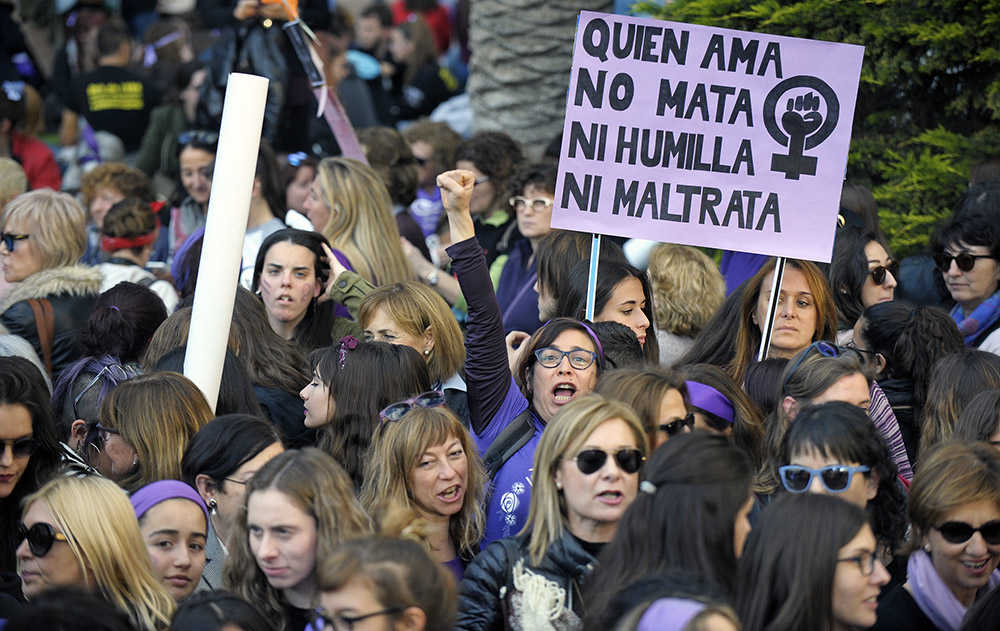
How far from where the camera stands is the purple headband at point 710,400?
5023 millimetres

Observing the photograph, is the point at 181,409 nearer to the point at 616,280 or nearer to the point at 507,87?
the point at 616,280

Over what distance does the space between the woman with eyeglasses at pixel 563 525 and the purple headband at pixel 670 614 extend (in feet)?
2.46

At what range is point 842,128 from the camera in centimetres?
620

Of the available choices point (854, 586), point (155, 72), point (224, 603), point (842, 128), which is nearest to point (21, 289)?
point (224, 603)

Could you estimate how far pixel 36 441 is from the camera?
5070mm

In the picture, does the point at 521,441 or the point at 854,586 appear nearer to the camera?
the point at 854,586

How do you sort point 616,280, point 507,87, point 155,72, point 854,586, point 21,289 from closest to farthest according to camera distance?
point 854,586, point 616,280, point 21,289, point 507,87, point 155,72

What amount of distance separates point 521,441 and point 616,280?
1302 millimetres

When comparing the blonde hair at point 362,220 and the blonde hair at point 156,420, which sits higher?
the blonde hair at point 362,220

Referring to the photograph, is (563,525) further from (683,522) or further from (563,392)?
(563,392)

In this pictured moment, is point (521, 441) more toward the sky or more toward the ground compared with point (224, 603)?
more toward the sky

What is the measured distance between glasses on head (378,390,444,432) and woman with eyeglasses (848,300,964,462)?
2.08 metres

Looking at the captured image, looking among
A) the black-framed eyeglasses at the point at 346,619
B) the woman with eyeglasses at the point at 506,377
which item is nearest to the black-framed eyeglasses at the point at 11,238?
the woman with eyeglasses at the point at 506,377

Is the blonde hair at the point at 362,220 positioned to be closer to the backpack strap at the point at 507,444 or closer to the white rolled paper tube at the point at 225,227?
the white rolled paper tube at the point at 225,227
